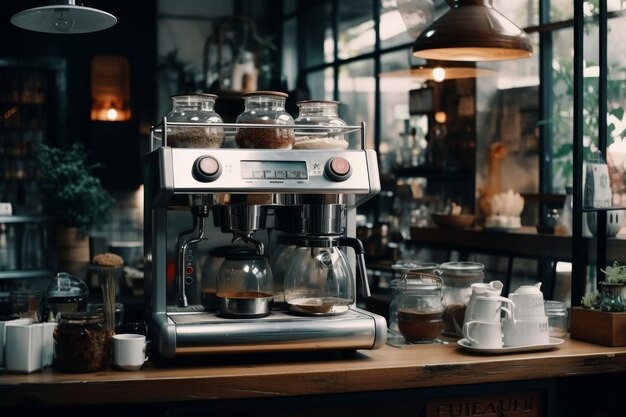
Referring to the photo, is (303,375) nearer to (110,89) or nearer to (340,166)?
(340,166)

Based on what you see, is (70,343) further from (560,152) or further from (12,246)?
(12,246)

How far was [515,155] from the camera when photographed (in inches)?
234

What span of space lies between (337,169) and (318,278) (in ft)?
1.03

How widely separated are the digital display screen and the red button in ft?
0.25

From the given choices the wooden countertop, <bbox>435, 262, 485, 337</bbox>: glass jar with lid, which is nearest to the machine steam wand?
the wooden countertop

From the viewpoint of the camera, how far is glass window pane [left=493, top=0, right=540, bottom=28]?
5703 mm

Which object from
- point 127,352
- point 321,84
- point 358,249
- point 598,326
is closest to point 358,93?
point 321,84

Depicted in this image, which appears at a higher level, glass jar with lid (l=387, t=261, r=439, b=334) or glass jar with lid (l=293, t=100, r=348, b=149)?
glass jar with lid (l=293, t=100, r=348, b=149)

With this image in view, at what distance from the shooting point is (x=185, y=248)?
91.9 inches

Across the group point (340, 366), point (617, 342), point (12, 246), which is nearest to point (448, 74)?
point (617, 342)

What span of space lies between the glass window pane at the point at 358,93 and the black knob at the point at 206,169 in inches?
221

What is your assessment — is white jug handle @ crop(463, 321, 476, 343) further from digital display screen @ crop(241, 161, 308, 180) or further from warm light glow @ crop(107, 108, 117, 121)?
warm light glow @ crop(107, 108, 117, 121)

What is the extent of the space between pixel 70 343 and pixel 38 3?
25.4 ft

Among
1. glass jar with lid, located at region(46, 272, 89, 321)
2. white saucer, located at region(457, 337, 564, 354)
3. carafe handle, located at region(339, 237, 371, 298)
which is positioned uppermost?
carafe handle, located at region(339, 237, 371, 298)
